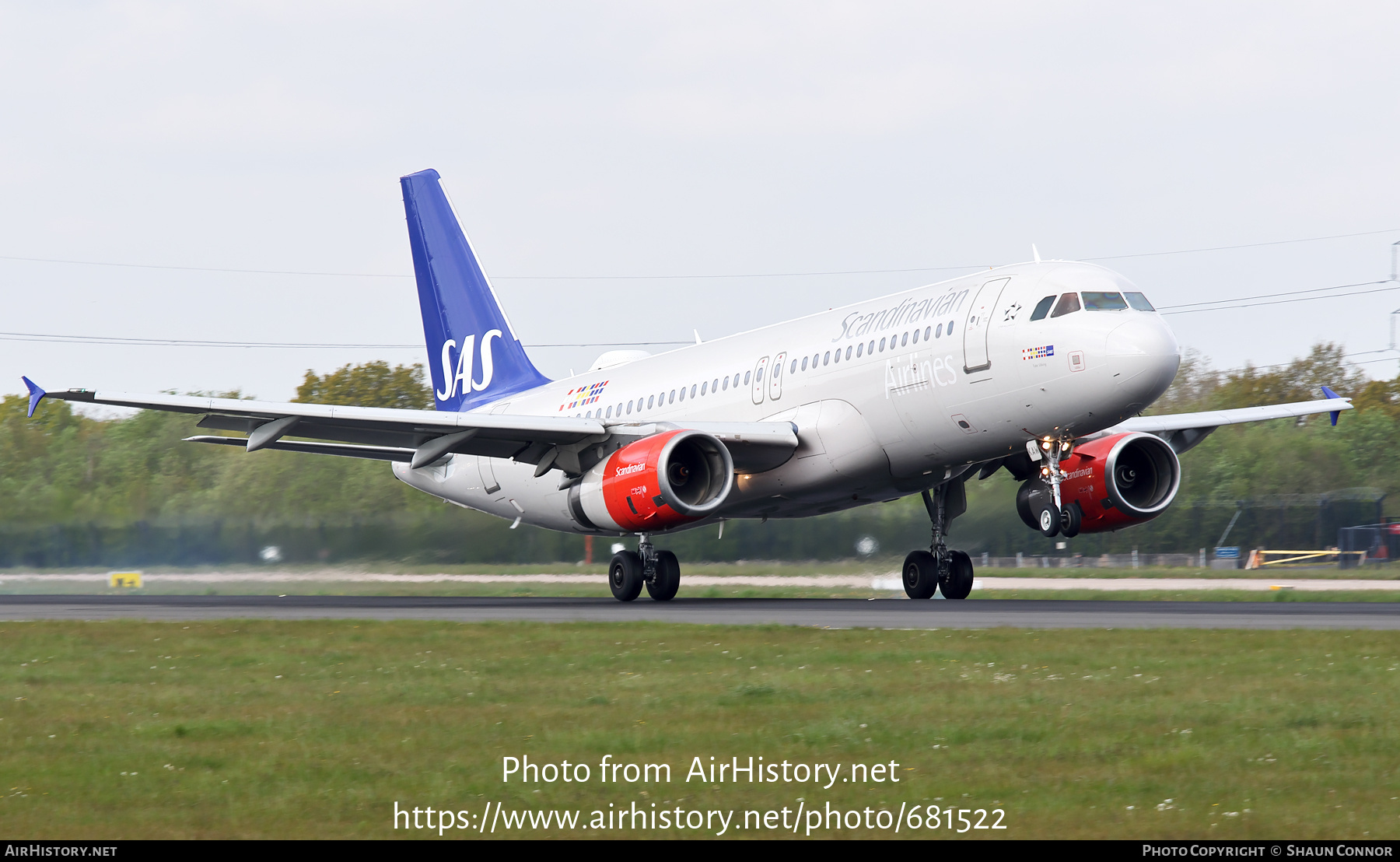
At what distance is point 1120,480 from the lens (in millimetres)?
25328

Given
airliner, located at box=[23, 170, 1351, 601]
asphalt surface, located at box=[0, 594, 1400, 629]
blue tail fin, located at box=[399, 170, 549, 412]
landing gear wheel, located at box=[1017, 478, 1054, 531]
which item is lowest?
asphalt surface, located at box=[0, 594, 1400, 629]

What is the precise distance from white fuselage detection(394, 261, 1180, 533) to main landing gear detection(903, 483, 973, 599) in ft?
4.04

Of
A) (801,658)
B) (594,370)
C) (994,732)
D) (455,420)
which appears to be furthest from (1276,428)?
(994,732)

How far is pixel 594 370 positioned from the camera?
3222 cm

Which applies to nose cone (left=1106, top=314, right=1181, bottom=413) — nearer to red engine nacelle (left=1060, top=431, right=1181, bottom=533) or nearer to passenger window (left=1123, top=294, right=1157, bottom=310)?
passenger window (left=1123, top=294, right=1157, bottom=310)

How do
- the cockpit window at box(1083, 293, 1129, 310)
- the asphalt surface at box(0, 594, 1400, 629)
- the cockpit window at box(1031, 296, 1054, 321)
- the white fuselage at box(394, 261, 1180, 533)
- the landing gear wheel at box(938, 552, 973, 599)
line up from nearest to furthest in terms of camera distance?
the asphalt surface at box(0, 594, 1400, 629) < the white fuselage at box(394, 261, 1180, 533) < the cockpit window at box(1083, 293, 1129, 310) < the cockpit window at box(1031, 296, 1054, 321) < the landing gear wheel at box(938, 552, 973, 599)

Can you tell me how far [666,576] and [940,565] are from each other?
16.2ft

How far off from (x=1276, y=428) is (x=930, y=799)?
2143 inches

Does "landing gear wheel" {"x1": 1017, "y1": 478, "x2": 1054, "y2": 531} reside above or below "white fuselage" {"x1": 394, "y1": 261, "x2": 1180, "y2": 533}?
below

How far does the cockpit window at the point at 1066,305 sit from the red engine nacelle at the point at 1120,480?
3921 mm

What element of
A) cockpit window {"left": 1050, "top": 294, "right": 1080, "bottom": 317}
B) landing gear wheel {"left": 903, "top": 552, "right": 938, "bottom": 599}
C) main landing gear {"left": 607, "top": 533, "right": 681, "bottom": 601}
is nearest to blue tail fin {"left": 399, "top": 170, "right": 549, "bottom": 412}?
main landing gear {"left": 607, "top": 533, "right": 681, "bottom": 601}

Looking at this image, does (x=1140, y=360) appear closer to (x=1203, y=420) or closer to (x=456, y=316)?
(x=1203, y=420)

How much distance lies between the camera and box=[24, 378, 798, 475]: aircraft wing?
79.3 feet

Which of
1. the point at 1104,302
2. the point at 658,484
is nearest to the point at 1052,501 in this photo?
the point at 1104,302
